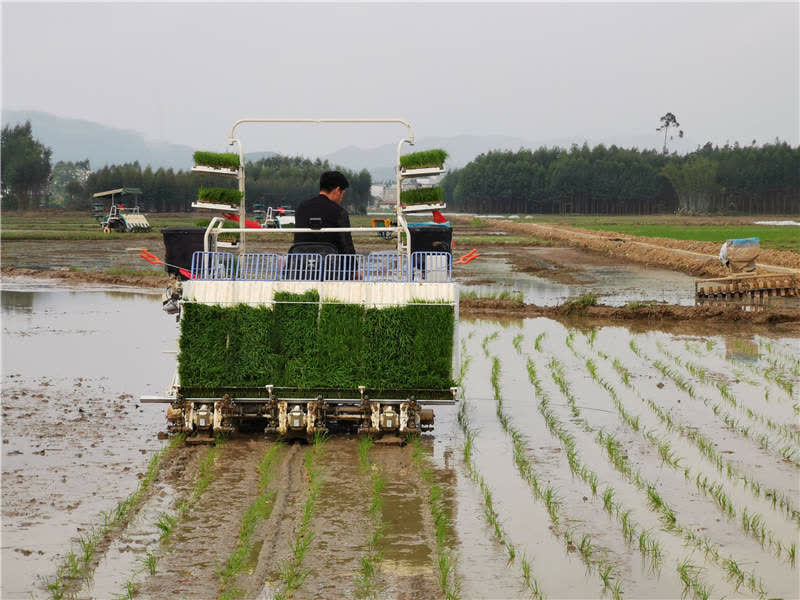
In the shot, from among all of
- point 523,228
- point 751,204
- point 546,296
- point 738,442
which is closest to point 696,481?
point 738,442

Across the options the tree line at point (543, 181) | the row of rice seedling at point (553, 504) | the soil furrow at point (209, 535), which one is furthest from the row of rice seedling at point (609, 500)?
the tree line at point (543, 181)

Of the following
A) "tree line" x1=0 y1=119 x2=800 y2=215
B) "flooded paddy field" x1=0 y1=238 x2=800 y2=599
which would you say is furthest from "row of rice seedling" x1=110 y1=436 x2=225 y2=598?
"tree line" x1=0 y1=119 x2=800 y2=215

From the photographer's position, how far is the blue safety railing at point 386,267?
9.38 meters

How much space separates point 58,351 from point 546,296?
13.5 metres

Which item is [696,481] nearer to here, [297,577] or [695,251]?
[297,577]

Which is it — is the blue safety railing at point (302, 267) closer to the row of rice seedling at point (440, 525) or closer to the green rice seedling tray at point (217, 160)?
the green rice seedling tray at point (217, 160)

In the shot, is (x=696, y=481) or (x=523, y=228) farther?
(x=523, y=228)

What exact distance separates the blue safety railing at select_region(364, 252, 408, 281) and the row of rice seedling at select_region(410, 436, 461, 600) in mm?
1673

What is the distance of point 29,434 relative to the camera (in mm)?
9539

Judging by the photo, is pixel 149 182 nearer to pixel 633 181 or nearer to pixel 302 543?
pixel 633 181

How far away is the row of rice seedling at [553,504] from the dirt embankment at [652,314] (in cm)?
930

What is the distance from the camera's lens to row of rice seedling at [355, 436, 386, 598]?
18.4 feet

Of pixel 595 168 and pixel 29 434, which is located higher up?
pixel 595 168

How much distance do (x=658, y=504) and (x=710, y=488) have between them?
64cm
